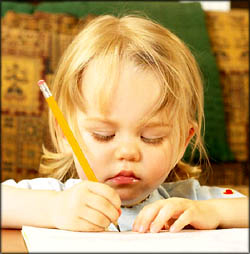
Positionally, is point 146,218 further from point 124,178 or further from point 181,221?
point 124,178

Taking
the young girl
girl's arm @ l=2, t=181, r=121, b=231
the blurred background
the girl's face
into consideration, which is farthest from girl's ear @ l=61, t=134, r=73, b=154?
the blurred background

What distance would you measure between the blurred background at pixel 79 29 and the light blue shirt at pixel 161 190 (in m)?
0.44

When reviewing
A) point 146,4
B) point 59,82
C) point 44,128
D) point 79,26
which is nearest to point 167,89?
point 59,82

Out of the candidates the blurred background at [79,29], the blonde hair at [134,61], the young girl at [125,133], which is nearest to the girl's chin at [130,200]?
the young girl at [125,133]

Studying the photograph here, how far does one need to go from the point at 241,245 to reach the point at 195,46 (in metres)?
1.39

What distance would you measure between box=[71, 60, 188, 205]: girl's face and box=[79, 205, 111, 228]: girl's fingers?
15 centimetres

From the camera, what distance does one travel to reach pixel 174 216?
0.69 metres

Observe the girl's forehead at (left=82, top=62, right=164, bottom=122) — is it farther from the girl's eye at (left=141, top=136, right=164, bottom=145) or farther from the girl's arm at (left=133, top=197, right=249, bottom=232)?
the girl's arm at (left=133, top=197, right=249, bottom=232)

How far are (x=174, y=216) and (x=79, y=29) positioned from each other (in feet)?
3.97

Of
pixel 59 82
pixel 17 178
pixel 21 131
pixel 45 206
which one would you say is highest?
pixel 59 82

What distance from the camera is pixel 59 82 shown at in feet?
3.20

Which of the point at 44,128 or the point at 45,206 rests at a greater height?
the point at 45,206

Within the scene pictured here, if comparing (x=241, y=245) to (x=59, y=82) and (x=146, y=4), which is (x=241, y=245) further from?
(x=146, y=4)

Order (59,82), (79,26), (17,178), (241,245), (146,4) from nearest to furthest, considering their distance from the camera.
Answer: (241,245) → (59,82) → (17,178) → (79,26) → (146,4)
